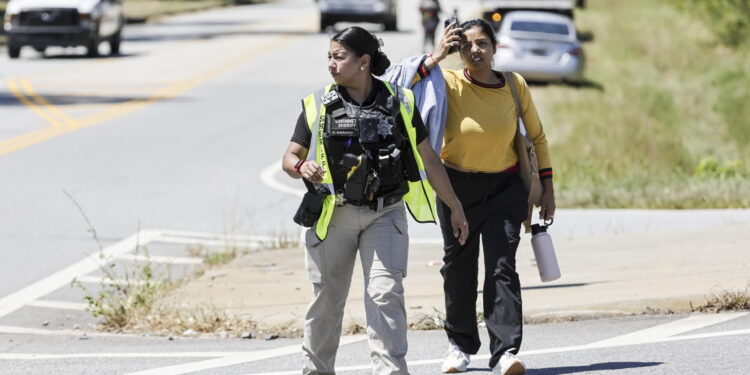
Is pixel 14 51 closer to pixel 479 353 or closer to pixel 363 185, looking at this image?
pixel 479 353

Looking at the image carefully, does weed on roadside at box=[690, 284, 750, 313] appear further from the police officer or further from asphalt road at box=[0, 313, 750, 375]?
the police officer

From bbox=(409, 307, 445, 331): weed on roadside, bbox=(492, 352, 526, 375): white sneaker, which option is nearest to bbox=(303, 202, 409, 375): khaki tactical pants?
bbox=(492, 352, 526, 375): white sneaker

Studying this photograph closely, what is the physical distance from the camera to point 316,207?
633 cm

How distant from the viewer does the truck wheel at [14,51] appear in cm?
3328

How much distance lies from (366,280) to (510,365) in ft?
3.12

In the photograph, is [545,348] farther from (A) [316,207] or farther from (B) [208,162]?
(B) [208,162]

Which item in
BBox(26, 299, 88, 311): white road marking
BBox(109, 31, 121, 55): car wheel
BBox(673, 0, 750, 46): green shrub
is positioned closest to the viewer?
BBox(26, 299, 88, 311): white road marking

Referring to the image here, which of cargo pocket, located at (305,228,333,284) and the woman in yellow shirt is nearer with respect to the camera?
cargo pocket, located at (305,228,333,284)

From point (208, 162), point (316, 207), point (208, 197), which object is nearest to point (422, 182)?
point (316, 207)

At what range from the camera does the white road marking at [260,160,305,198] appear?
1639 cm

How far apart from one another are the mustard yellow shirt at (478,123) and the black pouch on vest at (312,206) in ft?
3.12

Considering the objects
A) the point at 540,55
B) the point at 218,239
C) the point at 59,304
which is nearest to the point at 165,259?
the point at 218,239

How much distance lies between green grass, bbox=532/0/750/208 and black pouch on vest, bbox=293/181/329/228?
8.70 m

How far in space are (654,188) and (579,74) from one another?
1353 centimetres
